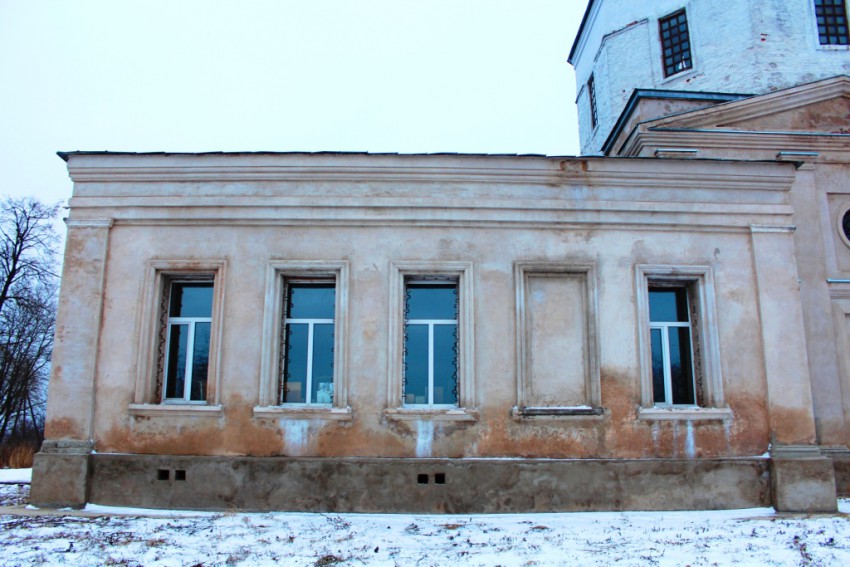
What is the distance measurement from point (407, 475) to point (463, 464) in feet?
2.41

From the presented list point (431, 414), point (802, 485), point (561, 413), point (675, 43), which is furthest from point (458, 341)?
point (675, 43)

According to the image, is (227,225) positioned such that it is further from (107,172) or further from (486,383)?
(486,383)

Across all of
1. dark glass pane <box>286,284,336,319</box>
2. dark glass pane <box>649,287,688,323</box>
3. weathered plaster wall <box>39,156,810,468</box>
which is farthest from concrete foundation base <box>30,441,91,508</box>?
dark glass pane <box>649,287,688,323</box>

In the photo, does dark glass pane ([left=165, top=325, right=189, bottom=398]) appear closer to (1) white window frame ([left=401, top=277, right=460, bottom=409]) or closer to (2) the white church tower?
(1) white window frame ([left=401, top=277, right=460, bottom=409])

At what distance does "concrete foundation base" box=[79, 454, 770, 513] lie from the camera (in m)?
8.04

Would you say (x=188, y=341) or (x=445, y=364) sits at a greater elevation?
(x=188, y=341)

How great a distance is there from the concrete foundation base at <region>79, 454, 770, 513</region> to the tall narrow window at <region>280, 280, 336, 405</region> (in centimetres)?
95

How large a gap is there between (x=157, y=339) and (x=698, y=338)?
7563mm

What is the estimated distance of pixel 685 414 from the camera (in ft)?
27.5

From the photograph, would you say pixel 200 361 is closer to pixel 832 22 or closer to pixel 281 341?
pixel 281 341

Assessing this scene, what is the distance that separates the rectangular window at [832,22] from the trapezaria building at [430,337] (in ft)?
22.0

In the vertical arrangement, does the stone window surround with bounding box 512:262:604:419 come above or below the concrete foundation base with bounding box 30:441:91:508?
above

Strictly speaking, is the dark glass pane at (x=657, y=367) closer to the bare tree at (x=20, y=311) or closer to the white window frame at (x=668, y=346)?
A: the white window frame at (x=668, y=346)

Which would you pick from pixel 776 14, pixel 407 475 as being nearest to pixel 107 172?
pixel 407 475
